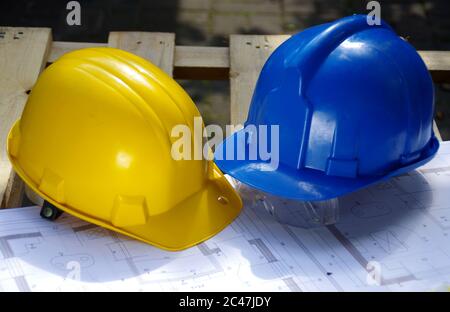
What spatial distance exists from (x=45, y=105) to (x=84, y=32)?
2.67m

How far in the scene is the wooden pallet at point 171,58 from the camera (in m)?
2.48

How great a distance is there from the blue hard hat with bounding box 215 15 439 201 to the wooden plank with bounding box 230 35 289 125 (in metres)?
0.45

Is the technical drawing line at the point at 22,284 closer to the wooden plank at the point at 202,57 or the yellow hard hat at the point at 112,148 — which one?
the yellow hard hat at the point at 112,148

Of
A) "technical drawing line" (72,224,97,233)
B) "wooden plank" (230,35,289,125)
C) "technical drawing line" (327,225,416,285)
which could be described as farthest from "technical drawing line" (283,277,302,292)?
"wooden plank" (230,35,289,125)

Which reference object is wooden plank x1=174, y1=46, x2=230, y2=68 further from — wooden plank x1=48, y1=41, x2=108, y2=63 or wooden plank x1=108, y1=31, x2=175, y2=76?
wooden plank x1=48, y1=41, x2=108, y2=63

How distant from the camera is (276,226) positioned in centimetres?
201

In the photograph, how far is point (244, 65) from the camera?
264 centimetres

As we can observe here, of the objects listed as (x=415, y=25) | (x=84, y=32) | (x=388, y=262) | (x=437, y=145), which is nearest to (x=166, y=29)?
(x=84, y=32)

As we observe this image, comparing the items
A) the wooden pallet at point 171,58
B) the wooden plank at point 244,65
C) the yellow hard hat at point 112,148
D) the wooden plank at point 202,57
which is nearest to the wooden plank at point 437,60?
the wooden pallet at point 171,58

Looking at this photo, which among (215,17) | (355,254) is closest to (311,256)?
(355,254)

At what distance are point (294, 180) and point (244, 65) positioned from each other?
818 millimetres

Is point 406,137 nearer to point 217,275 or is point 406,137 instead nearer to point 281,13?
point 217,275

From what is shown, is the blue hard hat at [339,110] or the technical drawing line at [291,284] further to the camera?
the blue hard hat at [339,110]

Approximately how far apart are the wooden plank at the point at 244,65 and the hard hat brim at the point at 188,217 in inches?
16.4
